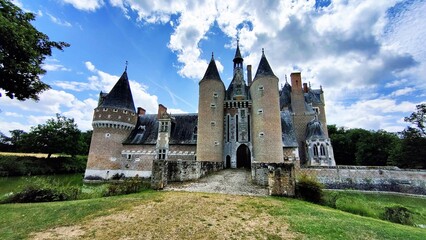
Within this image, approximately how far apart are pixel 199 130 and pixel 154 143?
274 inches

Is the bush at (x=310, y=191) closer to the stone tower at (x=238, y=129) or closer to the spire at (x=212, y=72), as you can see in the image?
the stone tower at (x=238, y=129)

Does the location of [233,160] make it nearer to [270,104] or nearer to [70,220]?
[270,104]

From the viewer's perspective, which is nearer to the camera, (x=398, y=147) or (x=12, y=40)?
(x=12, y=40)

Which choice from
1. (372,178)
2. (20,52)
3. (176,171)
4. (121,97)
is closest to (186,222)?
(176,171)

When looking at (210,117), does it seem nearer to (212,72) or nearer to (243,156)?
(212,72)

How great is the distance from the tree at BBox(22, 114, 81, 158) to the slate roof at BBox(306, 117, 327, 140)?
36838mm

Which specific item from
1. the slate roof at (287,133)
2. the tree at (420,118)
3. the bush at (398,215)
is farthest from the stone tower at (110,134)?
the tree at (420,118)

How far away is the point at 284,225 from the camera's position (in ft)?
17.4

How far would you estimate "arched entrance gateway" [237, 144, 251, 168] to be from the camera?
934 inches

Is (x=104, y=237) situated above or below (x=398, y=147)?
below

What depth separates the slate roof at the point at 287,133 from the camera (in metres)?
22.6

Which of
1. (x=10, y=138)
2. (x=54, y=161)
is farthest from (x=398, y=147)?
(x=10, y=138)

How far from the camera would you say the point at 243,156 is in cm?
2412

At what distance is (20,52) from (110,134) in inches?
582
